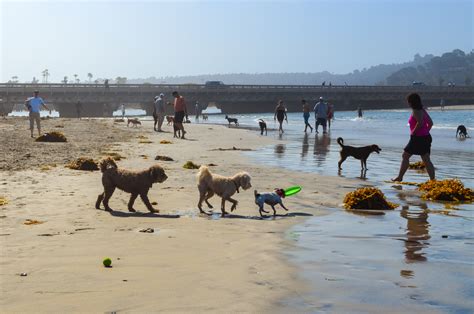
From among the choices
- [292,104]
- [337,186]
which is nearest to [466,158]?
[337,186]

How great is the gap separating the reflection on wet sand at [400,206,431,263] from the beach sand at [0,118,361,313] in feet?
4.26

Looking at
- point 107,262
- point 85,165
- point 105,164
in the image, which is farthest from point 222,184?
point 85,165

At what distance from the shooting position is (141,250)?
622 centimetres

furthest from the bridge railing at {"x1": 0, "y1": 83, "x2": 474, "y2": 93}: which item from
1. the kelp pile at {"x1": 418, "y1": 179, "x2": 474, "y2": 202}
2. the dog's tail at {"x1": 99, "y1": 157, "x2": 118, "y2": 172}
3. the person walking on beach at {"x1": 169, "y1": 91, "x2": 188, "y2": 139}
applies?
the kelp pile at {"x1": 418, "y1": 179, "x2": 474, "y2": 202}

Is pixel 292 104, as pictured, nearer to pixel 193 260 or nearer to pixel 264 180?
pixel 264 180

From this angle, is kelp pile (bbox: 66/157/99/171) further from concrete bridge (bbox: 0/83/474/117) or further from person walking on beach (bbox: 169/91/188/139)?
concrete bridge (bbox: 0/83/474/117)

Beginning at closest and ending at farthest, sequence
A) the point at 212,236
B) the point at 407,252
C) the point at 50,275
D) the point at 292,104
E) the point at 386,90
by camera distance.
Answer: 1. the point at 50,275
2. the point at 407,252
3. the point at 212,236
4. the point at 292,104
5. the point at 386,90

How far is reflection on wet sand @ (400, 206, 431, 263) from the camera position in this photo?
623 centimetres

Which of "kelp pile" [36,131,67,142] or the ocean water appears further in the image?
"kelp pile" [36,131,67,142]

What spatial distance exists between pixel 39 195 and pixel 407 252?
592cm

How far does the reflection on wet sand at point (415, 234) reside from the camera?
6.23m

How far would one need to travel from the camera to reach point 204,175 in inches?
363

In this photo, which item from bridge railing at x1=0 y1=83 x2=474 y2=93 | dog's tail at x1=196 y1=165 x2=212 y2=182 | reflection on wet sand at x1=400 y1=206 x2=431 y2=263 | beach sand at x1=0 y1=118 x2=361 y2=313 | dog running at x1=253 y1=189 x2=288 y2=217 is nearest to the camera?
beach sand at x1=0 y1=118 x2=361 y2=313

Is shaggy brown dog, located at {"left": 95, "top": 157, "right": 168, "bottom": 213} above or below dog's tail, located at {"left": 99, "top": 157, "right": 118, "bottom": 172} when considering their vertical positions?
below
